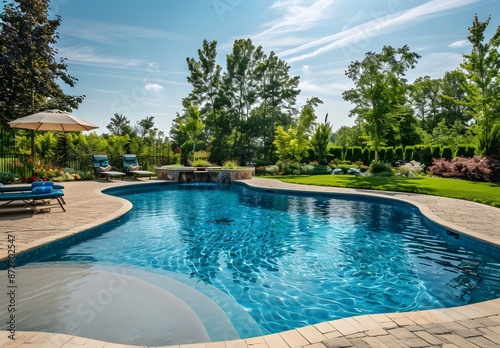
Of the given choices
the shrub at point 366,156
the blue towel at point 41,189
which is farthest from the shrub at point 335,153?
the blue towel at point 41,189

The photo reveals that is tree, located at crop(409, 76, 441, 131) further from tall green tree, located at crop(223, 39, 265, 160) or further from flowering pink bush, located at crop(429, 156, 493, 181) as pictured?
flowering pink bush, located at crop(429, 156, 493, 181)

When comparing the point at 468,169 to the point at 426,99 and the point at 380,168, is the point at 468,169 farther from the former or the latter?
the point at 426,99

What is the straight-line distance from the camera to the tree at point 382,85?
63.2 feet

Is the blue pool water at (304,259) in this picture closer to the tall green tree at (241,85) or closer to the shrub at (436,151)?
the shrub at (436,151)

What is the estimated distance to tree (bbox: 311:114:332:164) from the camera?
2339cm

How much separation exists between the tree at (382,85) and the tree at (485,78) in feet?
10.8

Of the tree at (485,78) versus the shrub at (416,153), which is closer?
the tree at (485,78)

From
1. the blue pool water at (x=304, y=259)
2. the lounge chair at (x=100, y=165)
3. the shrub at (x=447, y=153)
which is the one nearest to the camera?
the blue pool water at (x=304, y=259)

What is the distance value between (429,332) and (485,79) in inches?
854

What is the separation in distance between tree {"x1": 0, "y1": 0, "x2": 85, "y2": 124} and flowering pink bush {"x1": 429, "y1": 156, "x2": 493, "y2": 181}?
89.9 feet

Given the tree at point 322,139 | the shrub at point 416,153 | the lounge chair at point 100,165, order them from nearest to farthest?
1. the lounge chair at point 100,165
2. the shrub at point 416,153
3. the tree at point 322,139

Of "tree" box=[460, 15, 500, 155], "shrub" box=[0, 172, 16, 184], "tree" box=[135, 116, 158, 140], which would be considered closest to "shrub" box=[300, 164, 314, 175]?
"tree" box=[460, 15, 500, 155]

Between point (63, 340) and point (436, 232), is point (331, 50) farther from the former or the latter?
point (63, 340)

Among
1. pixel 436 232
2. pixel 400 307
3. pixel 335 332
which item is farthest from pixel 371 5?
pixel 335 332
